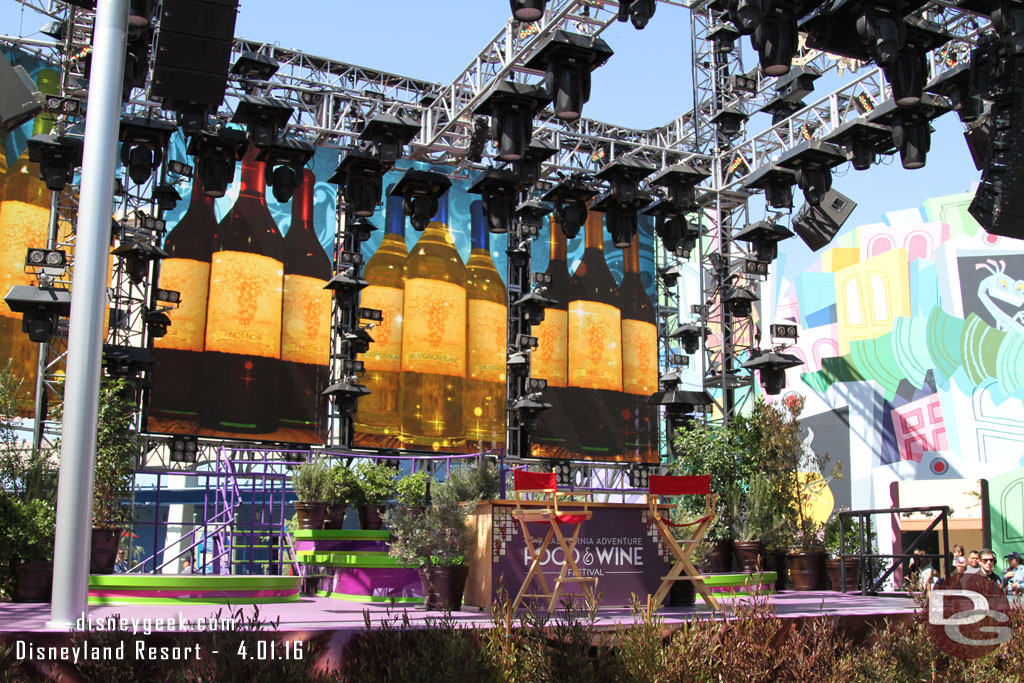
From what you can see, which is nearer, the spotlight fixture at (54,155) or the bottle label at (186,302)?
the spotlight fixture at (54,155)

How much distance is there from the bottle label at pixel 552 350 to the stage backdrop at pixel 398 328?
25mm

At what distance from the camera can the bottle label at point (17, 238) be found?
1416 cm

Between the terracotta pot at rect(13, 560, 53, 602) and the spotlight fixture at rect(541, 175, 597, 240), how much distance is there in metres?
6.75

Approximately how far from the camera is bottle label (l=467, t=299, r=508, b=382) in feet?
57.2

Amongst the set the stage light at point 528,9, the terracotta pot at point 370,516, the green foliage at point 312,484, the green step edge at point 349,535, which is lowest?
the green step edge at point 349,535

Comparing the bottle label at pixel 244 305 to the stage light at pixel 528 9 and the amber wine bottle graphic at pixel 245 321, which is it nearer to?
the amber wine bottle graphic at pixel 245 321

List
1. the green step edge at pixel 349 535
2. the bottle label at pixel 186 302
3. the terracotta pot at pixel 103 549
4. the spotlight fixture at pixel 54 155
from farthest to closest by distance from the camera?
the bottle label at pixel 186 302 < the spotlight fixture at pixel 54 155 < the green step edge at pixel 349 535 < the terracotta pot at pixel 103 549

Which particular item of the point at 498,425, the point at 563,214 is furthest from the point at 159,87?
the point at 498,425

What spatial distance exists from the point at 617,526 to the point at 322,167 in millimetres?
10855

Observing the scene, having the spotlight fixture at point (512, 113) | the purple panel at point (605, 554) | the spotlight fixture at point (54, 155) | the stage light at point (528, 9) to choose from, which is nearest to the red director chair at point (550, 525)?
the purple panel at point (605, 554)

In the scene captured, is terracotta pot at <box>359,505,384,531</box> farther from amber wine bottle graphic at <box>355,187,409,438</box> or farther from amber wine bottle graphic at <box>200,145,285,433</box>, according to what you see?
amber wine bottle graphic at <box>355,187,409,438</box>

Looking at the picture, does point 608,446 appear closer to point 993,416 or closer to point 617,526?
point 993,416

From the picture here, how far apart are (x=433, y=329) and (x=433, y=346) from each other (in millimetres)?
305

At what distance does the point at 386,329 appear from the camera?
1672 cm
